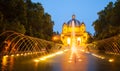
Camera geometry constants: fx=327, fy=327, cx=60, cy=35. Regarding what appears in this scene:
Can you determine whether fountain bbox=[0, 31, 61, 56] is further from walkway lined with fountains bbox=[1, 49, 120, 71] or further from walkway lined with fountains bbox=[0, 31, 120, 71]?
walkway lined with fountains bbox=[1, 49, 120, 71]

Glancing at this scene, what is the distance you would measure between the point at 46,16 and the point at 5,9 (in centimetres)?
3781

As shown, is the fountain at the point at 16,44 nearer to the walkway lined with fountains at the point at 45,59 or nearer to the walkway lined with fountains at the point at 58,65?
the walkway lined with fountains at the point at 45,59

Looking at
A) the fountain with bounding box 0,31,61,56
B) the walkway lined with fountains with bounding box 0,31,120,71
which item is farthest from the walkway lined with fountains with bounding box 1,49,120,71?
the fountain with bounding box 0,31,61,56

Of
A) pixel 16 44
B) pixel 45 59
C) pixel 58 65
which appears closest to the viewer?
pixel 58 65

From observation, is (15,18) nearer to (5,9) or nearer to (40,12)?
(5,9)

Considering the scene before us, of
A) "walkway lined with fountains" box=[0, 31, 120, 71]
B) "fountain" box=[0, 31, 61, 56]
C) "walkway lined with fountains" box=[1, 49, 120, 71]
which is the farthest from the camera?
"fountain" box=[0, 31, 61, 56]

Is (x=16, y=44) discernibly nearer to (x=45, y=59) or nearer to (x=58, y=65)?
(x=45, y=59)

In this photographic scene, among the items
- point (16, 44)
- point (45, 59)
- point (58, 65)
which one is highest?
point (16, 44)

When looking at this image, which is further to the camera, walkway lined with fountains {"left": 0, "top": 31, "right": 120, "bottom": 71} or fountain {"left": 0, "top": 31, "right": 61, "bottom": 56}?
fountain {"left": 0, "top": 31, "right": 61, "bottom": 56}

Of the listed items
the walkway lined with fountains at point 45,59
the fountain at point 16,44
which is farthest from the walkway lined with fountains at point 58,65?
the fountain at point 16,44

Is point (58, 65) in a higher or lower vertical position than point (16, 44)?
lower

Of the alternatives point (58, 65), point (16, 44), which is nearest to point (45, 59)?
point (58, 65)

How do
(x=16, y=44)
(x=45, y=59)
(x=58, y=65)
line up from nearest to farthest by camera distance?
1. (x=58, y=65)
2. (x=45, y=59)
3. (x=16, y=44)

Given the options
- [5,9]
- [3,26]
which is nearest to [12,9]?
[5,9]
